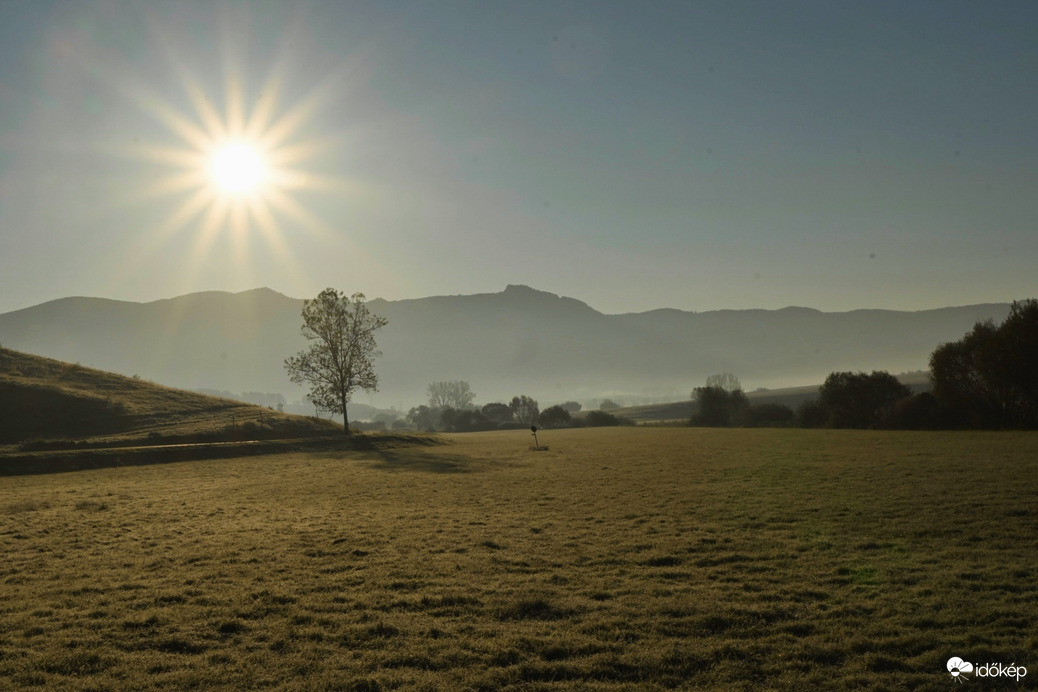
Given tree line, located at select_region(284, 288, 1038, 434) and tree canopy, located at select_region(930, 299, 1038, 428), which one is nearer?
tree canopy, located at select_region(930, 299, 1038, 428)

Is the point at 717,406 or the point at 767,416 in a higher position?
the point at 717,406

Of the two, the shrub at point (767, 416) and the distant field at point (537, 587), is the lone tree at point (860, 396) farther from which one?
the distant field at point (537, 587)

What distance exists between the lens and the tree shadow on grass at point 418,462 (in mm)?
44000

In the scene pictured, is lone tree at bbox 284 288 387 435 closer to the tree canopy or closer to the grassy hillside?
the grassy hillside

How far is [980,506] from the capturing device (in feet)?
67.3

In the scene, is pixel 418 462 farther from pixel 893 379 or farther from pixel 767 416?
pixel 767 416

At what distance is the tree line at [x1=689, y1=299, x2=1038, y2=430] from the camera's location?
56750 millimetres

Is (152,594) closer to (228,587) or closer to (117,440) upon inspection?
(228,587)

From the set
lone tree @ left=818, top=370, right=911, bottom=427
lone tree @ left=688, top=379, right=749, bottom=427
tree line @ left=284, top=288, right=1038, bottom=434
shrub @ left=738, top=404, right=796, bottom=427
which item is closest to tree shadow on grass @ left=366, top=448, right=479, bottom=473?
tree line @ left=284, top=288, right=1038, bottom=434

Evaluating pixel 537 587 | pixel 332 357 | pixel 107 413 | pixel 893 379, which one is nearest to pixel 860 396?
pixel 893 379

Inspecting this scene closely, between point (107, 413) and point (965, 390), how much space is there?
292ft

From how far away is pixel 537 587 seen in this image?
13461 mm

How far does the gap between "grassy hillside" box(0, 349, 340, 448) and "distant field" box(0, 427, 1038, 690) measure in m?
31.4

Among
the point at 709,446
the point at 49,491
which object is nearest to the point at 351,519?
the point at 49,491
